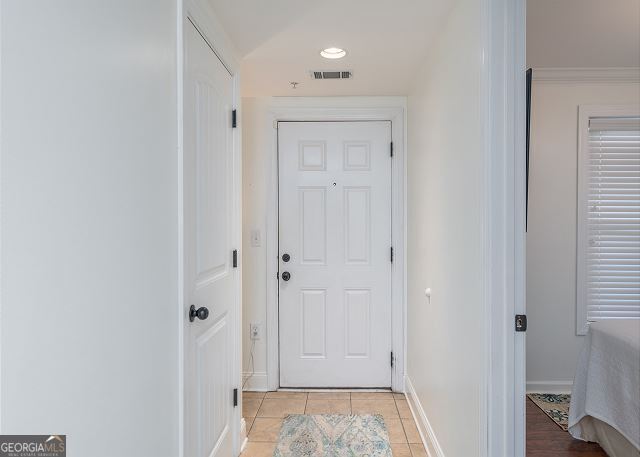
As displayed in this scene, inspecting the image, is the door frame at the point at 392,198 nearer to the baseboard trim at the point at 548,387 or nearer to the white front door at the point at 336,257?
the white front door at the point at 336,257

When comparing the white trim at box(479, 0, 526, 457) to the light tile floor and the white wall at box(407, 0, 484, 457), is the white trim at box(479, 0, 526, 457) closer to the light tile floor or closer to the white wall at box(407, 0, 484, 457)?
the white wall at box(407, 0, 484, 457)

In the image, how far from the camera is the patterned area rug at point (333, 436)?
224cm

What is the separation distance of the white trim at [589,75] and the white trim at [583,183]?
0.65ft

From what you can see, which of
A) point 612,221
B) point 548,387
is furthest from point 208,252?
point 612,221

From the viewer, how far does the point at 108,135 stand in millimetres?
970

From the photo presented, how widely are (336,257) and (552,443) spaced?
1808mm

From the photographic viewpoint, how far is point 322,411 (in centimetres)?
273

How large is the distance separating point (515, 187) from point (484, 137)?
0.69 feet

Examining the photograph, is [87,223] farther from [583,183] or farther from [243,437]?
[583,183]

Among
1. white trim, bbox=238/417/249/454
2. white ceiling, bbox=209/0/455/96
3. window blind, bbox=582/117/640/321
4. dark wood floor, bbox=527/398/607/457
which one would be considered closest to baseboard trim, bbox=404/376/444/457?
dark wood floor, bbox=527/398/607/457

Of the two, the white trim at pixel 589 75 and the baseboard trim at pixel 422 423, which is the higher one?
the white trim at pixel 589 75

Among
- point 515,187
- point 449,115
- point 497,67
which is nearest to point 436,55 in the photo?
point 449,115

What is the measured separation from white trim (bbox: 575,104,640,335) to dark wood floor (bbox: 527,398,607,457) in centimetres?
90

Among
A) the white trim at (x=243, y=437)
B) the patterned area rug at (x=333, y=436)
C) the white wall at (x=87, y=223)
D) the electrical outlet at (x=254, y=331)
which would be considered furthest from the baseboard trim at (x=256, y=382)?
the white wall at (x=87, y=223)
